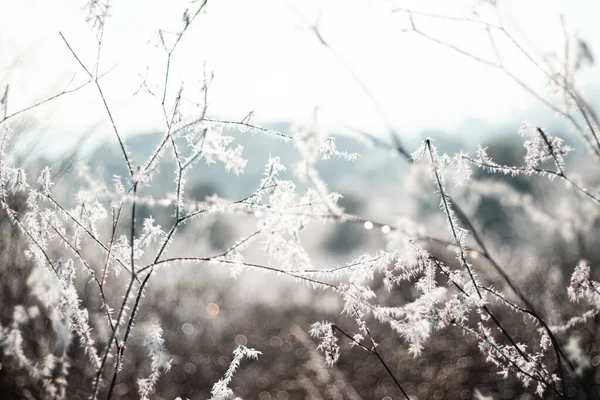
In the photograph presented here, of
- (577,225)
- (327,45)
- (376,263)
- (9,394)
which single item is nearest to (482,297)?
(376,263)

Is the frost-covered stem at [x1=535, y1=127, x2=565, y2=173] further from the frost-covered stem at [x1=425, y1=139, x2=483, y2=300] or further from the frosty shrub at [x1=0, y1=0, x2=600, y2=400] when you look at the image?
the frost-covered stem at [x1=425, y1=139, x2=483, y2=300]

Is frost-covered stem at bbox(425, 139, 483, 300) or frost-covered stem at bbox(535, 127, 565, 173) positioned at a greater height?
frost-covered stem at bbox(535, 127, 565, 173)

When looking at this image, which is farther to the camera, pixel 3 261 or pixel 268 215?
pixel 3 261

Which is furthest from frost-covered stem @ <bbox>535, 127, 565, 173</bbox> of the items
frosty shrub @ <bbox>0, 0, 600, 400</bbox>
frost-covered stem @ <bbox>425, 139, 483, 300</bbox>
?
frost-covered stem @ <bbox>425, 139, 483, 300</bbox>

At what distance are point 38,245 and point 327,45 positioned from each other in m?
1.01

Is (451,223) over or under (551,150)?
under

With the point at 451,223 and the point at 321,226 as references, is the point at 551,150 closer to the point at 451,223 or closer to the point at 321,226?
the point at 451,223

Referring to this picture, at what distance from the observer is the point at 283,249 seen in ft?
4.08

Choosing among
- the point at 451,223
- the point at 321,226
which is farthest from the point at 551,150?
the point at 321,226

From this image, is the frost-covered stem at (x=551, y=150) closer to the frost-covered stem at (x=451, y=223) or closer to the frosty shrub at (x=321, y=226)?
the frosty shrub at (x=321, y=226)

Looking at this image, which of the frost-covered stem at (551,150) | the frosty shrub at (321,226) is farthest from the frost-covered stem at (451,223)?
the frost-covered stem at (551,150)

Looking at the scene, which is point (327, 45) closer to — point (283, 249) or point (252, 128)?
point (252, 128)

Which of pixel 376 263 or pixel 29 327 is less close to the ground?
pixel 29 327

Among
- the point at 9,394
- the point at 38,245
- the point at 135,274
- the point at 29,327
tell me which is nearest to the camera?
the point at 135,274
